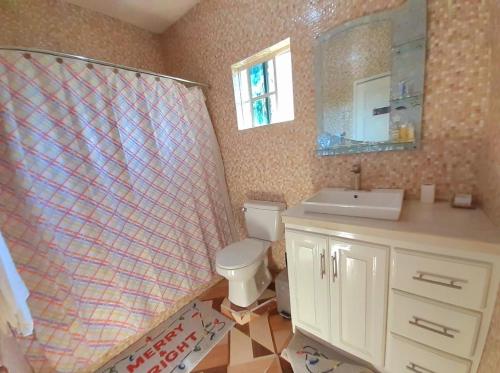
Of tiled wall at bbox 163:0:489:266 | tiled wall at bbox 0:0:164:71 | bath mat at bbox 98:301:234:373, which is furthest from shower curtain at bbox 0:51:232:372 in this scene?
tiled wall at bbox 0:0:164:71

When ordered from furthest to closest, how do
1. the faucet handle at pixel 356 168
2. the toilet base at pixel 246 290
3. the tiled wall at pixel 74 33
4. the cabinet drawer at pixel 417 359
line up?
the toilet base at pixel 246 290
the tiled wall at pixel 74 33
the faucet handle at pixel 356 168
the cabinet drawer at pixel 417 359

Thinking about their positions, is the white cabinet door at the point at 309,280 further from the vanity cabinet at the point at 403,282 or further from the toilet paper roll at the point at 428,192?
the toilet paper roll at the point at 428,192

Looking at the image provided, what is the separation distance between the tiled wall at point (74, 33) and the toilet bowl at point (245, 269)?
6.65 ft

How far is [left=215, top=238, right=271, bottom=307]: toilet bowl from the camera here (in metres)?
1.38

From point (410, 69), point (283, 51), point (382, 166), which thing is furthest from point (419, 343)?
point (283, 51)

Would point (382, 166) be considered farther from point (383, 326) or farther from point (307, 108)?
point (383, 326)

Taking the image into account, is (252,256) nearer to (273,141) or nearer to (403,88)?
(273,141)

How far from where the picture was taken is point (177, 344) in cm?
138

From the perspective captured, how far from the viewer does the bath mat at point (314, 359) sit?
3.61 feet

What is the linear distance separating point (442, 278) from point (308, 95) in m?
1.19

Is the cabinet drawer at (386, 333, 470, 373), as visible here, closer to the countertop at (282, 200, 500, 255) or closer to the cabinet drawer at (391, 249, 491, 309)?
the cabinet drawer at (391, 249, 491, 309)

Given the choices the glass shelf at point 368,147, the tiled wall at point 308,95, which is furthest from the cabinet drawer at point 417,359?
the glass shelf at point 368,147

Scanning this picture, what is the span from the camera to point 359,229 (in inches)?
33.8

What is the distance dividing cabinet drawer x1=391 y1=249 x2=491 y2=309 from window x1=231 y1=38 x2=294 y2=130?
113 cm
